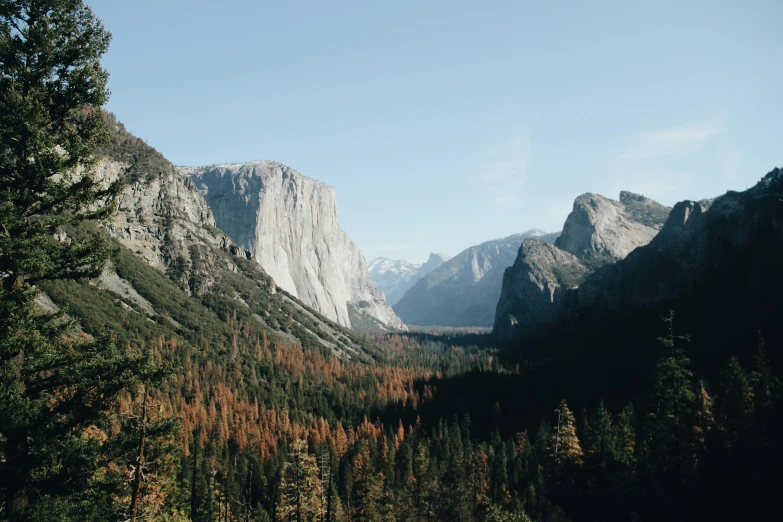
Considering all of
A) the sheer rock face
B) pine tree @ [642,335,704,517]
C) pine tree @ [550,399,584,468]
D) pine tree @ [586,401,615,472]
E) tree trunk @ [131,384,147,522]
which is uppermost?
the sheer rock face

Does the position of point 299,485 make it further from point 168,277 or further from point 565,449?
point 168,277

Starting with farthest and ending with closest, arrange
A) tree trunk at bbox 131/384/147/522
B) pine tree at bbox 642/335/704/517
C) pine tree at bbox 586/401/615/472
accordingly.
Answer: pine tree at bbox 586/401/615/472, pine tree at bbox 642/335/704/517, tree trunk at bbox 131/384/147/522

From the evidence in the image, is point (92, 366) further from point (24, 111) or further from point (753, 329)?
point (753, 329)

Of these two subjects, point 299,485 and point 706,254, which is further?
point 706,254

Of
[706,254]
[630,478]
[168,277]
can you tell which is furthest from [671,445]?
[168,277]

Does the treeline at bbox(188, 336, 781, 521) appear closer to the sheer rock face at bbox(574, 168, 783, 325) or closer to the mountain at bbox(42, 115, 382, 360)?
the mountain at bbox(42, 115, 382, 360)

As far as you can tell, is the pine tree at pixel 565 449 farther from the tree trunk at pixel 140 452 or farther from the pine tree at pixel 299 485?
the tree trunk at pixel 140 452

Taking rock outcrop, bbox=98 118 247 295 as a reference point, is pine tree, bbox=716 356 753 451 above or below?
below

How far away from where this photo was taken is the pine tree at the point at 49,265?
1246cm

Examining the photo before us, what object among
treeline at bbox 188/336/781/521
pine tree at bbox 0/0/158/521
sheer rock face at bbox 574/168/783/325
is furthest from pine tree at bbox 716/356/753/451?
sheer rock face at bbox 574/168/783/325

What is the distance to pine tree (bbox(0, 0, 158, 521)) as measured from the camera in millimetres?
12461

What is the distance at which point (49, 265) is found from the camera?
43.3 feet

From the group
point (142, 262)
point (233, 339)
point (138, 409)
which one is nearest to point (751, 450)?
point (138, 409)

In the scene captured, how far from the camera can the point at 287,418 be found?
103688mm
